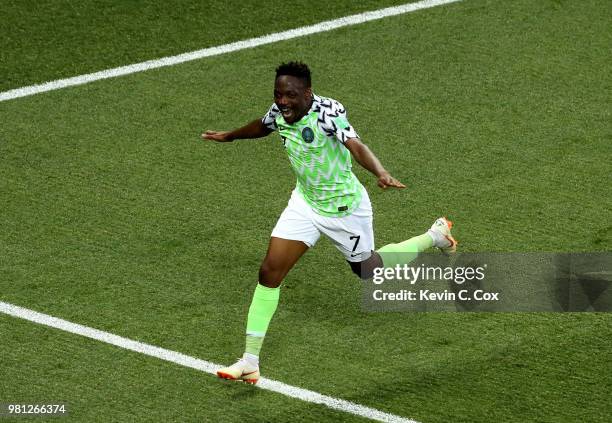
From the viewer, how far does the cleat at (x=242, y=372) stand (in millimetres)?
8961

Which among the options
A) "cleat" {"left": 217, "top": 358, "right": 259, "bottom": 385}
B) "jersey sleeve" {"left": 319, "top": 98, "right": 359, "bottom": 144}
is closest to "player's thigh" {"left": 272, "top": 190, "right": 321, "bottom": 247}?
"jersey sleeve" {"left": 319, "top": 98, "right": 359, "bottom": 144}

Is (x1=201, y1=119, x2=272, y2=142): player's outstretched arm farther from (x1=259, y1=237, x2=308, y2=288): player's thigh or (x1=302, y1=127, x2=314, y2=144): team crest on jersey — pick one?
(x1=259, y1=237, x2=308, y2=288): player's thigh

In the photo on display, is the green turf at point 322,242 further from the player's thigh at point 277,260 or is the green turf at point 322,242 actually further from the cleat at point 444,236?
the player's thigh at point 277,260

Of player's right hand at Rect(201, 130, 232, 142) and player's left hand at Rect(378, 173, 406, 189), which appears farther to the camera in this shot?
player's right hand at Rect(201, 130, 232, 142)

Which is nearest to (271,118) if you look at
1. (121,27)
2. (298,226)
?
(298,226)

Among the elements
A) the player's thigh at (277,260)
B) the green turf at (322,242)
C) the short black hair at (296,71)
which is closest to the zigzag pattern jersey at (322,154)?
the short black hair at (296,71)

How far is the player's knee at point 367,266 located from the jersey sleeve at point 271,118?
3.60ft

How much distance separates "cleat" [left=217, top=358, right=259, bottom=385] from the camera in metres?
8.96

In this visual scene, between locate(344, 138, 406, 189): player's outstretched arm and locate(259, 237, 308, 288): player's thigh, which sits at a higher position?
locate(344, 138, 406, 189): player's outstretched arm

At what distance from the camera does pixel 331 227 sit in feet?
30.8

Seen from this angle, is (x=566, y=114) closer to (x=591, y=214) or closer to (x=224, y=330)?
(x=591, y=214)

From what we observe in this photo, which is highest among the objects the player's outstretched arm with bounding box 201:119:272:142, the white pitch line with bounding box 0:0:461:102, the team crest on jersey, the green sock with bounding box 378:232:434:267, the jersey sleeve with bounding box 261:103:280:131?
the white pitch line with bounding box 0:0:461:102
